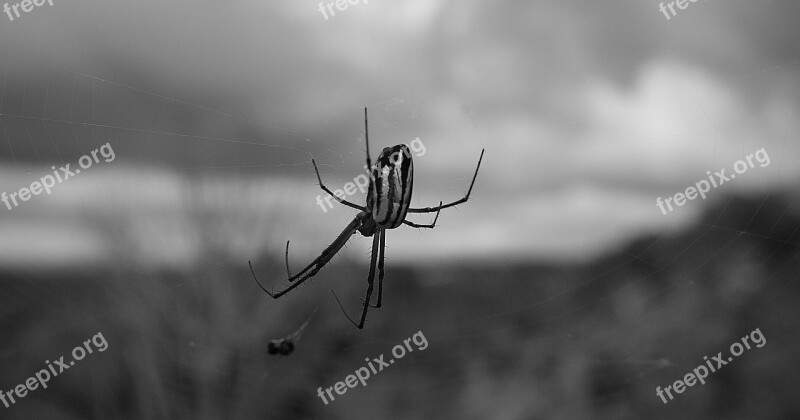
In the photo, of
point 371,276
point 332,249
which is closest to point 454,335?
point 371,276

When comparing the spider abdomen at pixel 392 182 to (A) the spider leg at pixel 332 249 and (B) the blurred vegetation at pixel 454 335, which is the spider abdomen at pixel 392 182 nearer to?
(A) the spider leg at pixel 332 249

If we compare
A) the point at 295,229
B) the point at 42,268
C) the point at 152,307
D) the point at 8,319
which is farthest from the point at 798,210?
the point at 8,319

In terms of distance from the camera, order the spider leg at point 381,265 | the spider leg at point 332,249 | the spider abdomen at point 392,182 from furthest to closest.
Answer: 1. the spider leg at point 381,265
2. the spider leg at point 332,249
3. the spider abdomen at point 392,182

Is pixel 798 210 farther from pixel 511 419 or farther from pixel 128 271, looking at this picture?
pixel 128 271

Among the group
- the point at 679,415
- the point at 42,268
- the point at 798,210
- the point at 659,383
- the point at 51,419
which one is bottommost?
the point at 679,415

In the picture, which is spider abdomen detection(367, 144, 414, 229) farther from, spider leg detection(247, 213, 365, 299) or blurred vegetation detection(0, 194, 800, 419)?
blurred vegetation detection(0, 194, 800, 419)

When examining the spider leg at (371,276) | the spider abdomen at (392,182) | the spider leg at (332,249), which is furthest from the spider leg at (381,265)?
the spider abdomen at (392,182)
